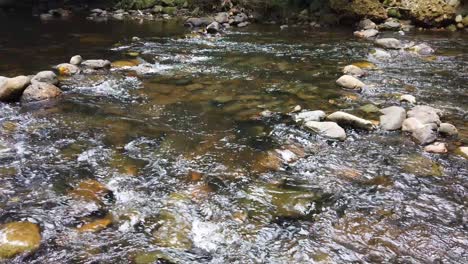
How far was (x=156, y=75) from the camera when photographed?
A: 24.3ft

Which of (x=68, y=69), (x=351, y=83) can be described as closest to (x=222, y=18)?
(x=68, y=69)

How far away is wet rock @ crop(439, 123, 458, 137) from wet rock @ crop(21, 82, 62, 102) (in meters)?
5.39

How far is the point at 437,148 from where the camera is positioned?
4402 millimetres

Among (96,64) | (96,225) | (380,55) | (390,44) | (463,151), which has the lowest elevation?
(96,225)

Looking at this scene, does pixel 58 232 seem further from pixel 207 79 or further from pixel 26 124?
pixel 207 79

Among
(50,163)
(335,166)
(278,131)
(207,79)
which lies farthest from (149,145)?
(207,79)

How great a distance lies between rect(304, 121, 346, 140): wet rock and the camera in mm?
4766

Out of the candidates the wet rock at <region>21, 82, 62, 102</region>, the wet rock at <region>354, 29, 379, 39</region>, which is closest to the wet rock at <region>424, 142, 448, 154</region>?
the wet rock at <region>21, 82, 62, 102</region>

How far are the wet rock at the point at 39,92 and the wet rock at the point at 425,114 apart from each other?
512cm

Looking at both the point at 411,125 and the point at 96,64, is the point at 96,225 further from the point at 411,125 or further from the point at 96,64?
the point at 96,64

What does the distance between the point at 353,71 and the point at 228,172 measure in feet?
13.8

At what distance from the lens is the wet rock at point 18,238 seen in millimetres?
2816

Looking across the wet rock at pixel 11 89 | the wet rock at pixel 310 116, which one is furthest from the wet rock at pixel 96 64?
the wet rock at pixel 310 116

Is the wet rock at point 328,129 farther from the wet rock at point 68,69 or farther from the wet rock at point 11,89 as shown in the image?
the wet rock at point 68,69
